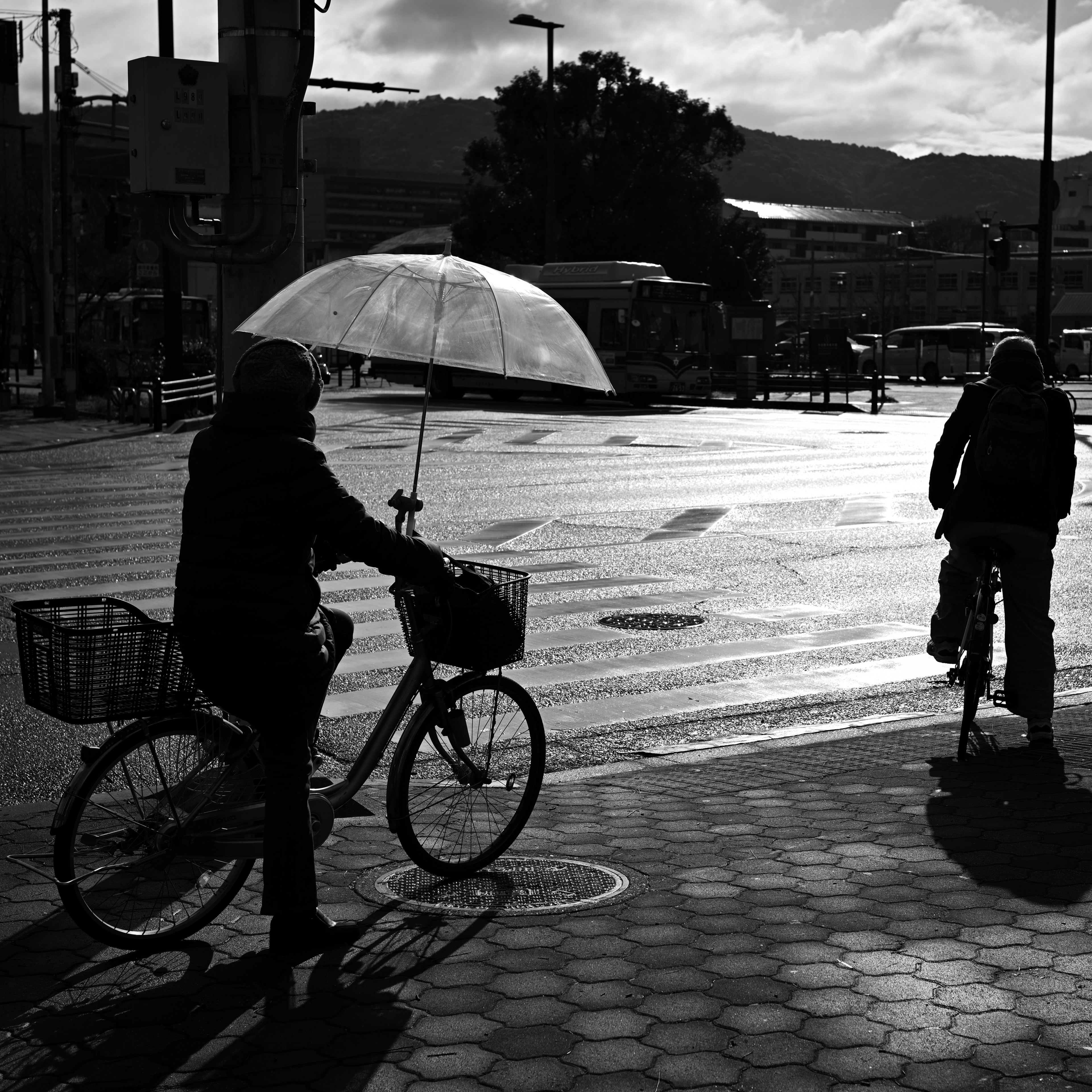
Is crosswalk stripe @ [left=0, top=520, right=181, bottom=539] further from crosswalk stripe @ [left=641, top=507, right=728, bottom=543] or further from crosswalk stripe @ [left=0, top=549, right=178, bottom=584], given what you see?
crosswalk stripe @ [left=641, top=507, right=728, bottom=543]

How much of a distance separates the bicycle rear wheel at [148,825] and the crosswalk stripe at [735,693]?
10.2 feet

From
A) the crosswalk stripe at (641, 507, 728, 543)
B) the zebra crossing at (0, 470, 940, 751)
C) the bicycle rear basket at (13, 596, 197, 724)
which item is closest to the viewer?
the bicycle rear basket at (13, 596, 197, 724)

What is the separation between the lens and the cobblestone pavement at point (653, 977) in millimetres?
3754

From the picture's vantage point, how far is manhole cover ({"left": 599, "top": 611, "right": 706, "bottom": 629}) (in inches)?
397

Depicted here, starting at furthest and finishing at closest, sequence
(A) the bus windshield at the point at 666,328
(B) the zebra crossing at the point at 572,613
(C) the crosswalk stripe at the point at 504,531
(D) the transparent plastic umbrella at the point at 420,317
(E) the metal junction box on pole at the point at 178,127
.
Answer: (A) the bus windshield at the point at 666,328 → (C) the crosswalk stripe at the point at 504,531 → (B) the zebra crossing at the point at 572,613 → (E) the metal junction box on pole at the point at 178,127 → (D) the transparent plastic umbrella at the point at 420,317

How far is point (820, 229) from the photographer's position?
7530 inches

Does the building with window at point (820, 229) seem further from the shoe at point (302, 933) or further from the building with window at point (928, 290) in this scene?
the shoe at point (302, 933)

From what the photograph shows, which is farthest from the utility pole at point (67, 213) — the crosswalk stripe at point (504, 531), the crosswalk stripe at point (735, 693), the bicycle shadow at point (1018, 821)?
the bicycle shadow at point (1018, 821)

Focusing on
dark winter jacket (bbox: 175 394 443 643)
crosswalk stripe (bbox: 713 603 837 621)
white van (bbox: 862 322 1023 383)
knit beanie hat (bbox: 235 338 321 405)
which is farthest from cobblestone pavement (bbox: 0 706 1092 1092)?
white van (bbox: 862 322 1023 383)

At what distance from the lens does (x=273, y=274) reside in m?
7.14

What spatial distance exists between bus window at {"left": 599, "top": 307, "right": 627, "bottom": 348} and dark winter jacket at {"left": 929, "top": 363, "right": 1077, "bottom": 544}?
35.5 metres

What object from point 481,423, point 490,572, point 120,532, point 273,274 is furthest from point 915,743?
point 481,423

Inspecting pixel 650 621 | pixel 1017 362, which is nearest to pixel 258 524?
pixel 1017 362

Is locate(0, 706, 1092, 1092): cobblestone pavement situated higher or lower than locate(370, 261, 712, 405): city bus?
lower
